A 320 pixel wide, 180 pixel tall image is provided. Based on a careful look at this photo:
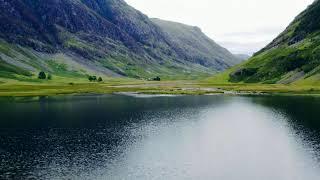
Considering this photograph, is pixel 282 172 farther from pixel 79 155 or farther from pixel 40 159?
pixel 40 159

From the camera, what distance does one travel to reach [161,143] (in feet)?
326

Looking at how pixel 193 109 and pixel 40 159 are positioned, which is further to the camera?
pixel 193 109

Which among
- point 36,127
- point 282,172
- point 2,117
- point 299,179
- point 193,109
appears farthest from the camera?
point 193,109

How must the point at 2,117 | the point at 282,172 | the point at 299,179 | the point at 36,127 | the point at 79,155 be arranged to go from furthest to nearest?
1. the point at 2,117
2. the point at 36,127
3. the point at 79,155
4. the point at 282,172
5. the point at 299,179

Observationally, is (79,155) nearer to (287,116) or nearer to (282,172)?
(282,172)

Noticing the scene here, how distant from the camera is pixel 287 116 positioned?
143 meters

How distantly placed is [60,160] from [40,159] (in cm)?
438

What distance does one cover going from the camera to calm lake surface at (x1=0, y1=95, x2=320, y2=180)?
2908 inches

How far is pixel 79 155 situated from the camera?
86000 mm

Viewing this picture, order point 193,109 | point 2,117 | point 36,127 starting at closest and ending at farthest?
point 36,127 → point 2,117 → point 193,109

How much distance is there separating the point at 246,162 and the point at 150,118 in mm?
65468

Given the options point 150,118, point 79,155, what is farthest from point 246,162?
point 150,118

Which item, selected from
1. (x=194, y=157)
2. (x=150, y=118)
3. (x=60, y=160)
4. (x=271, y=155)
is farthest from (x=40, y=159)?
(x=150, y=118)

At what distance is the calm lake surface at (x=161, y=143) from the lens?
73.9 meters
